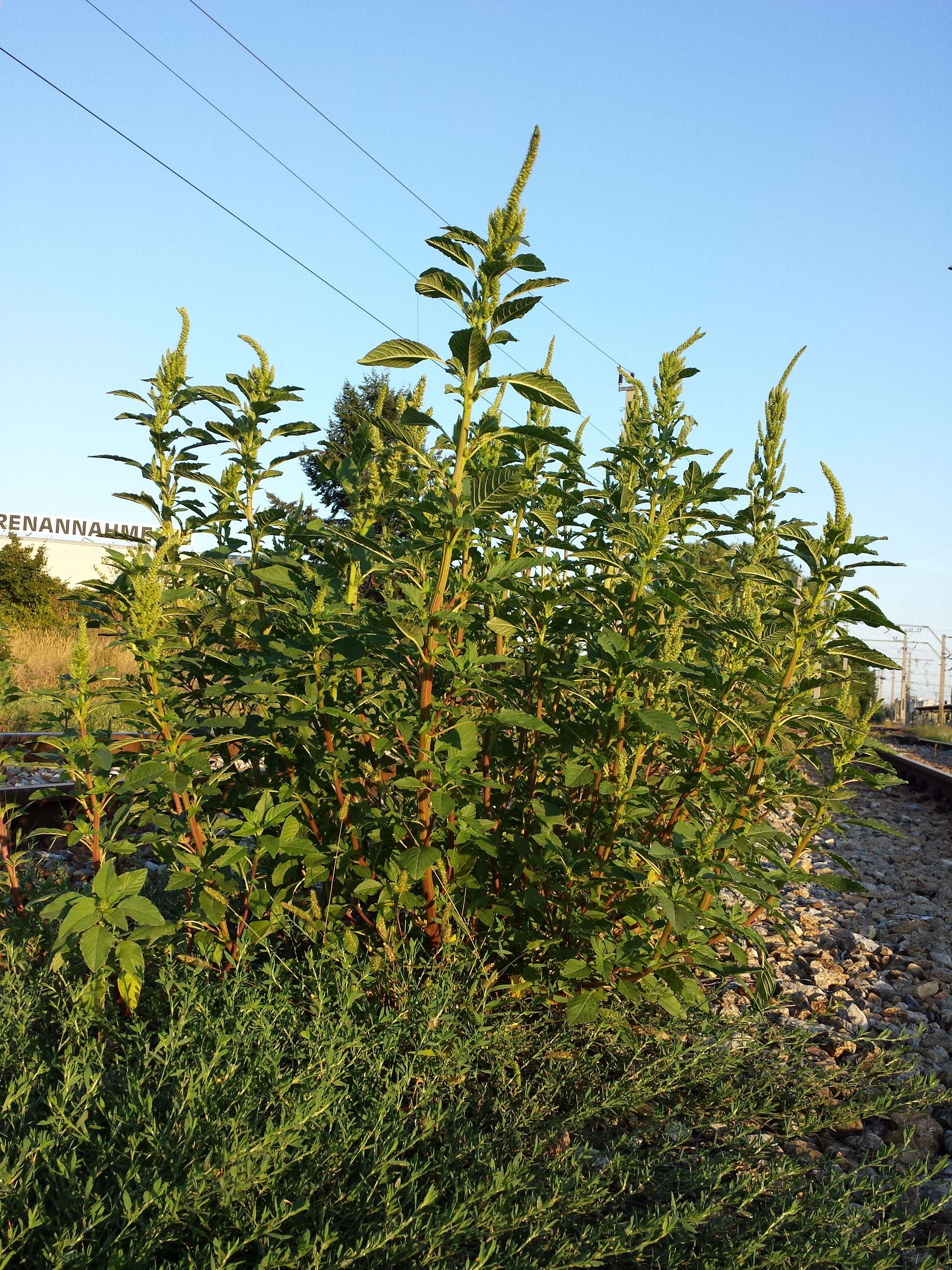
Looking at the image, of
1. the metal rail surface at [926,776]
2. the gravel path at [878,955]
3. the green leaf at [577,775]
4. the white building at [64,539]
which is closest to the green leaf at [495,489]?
the green leaf at [577,775]

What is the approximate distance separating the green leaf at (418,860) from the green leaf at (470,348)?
1323mm

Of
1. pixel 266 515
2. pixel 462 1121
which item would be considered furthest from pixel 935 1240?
pixel 266 515

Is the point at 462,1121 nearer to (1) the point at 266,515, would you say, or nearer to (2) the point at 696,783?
(2) the point at 696,783

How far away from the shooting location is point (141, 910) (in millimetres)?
2176

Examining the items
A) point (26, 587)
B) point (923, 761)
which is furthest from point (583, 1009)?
point (26, 587)

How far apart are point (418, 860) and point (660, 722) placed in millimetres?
764

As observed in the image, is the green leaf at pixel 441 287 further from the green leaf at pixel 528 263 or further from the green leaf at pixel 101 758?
the green leaf at pixel 101 758

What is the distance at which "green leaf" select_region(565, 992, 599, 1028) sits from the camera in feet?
7.92

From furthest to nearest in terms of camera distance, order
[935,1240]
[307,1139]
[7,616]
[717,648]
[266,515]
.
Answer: [7,616], [717,648], [266,515], [935,1240], [307,1139]

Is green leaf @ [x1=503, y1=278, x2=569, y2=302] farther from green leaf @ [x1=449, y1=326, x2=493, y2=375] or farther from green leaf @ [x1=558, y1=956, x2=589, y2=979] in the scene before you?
green leaf @ [x1=558, y1=956, x2=589, y2=979]

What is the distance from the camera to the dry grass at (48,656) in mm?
10297

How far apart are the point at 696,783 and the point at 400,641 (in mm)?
1047

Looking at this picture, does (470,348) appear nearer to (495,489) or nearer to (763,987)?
(495,489)

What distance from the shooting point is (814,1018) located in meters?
3.23
